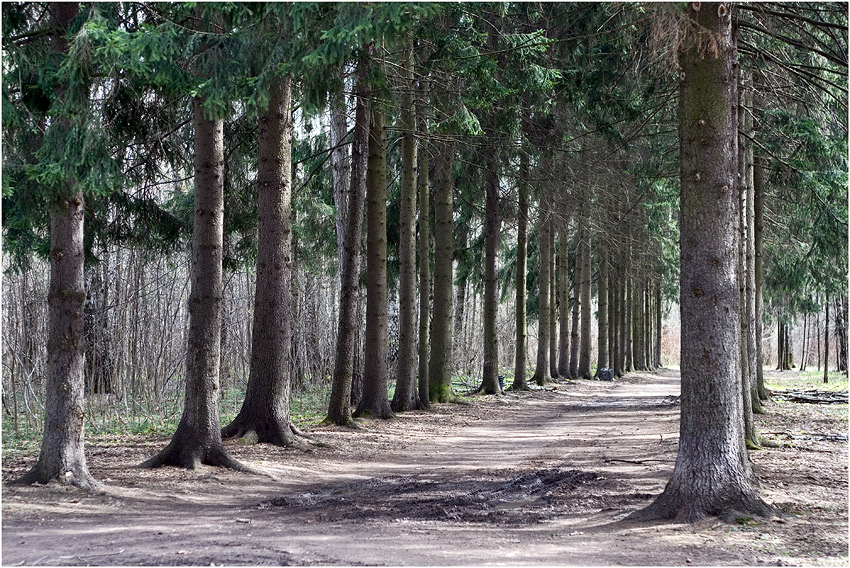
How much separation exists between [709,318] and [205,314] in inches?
230

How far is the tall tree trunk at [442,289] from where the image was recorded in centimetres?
1778

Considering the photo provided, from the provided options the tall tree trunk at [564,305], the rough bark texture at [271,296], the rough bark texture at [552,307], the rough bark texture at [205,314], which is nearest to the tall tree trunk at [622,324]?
the tall tree trunk at [564,305]

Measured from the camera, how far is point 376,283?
1445 centimetres

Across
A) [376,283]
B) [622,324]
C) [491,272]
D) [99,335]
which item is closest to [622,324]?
[622,324]

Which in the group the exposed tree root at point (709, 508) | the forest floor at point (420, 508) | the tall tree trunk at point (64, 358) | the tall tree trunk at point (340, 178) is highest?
the tall tree trunk at point (340, 178)

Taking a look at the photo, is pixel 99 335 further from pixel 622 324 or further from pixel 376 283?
pixel 622 324

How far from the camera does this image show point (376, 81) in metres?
7.74

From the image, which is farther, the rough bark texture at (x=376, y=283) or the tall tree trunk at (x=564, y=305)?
the tall tree trunk at (x=564, y=305)

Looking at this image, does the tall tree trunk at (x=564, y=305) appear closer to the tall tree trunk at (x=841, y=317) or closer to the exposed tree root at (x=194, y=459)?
the tall tree trunk at (x=841, y=317)

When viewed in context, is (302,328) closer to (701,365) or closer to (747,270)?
(747,270)

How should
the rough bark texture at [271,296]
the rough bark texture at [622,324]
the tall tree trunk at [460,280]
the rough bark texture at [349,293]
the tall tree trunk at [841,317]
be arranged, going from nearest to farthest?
the rough bark texture at [271,296]
the rough bark texture at [349,293]
the tall tree trunk at [460,280]
the tall tree trunk at [841,317]
the rough bark texture at [622,324]

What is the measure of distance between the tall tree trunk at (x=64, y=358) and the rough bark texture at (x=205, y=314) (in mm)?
1616

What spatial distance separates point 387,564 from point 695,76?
4.90 meters

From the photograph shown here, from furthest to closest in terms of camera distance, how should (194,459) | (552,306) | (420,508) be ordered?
(552,306) < (194,459) < (420,508)
